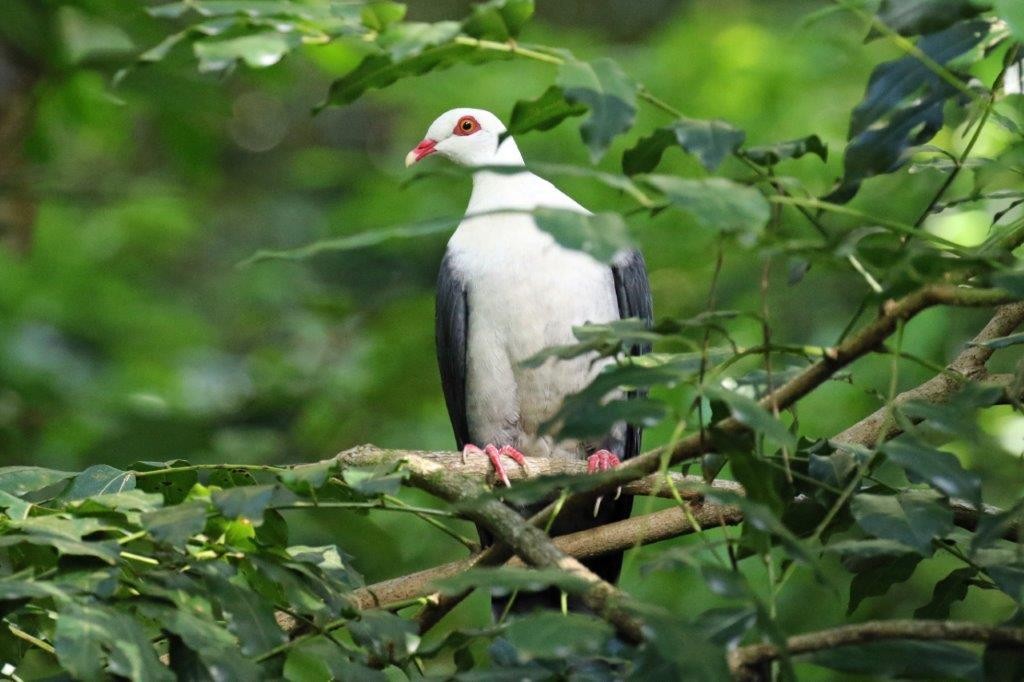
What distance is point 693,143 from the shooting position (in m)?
1.71

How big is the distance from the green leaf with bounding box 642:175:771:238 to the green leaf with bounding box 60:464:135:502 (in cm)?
142

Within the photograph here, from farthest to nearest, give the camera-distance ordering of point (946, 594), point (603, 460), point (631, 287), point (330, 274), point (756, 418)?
point (330, 274)
point (631, 287)
point (603, 460)
point (946, 594)
point (756, 418)

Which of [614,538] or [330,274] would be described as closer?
[614,538]

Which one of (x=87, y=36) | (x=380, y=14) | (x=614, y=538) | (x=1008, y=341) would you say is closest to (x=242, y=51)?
(x=380, y=14)

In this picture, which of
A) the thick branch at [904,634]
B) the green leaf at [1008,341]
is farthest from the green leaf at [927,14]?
the thick branch at [904,634]

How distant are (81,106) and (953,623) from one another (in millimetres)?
5143

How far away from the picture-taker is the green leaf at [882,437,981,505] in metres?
1.75

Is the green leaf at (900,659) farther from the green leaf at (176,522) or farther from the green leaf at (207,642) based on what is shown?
the green leaf at (176,522)

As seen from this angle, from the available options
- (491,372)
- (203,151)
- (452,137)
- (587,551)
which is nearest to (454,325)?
(491,372)

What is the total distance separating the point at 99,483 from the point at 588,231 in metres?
1.40

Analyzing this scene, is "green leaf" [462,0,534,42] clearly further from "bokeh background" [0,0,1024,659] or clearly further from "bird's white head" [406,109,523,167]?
"bokeh background" [0,0,1024,659]

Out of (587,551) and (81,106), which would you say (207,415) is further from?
(587,551)

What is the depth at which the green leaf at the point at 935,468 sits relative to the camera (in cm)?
175

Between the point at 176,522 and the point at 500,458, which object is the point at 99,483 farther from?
the point at 500,458
